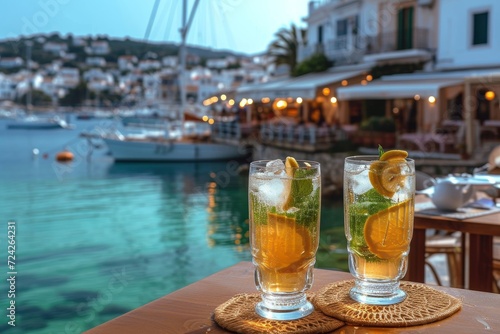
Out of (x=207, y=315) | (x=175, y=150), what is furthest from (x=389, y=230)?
(x=175, y=150)

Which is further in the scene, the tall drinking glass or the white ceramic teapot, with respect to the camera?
the white ceramic teapot

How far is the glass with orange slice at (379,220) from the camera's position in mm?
1336

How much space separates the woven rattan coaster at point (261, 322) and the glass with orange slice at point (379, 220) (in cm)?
16

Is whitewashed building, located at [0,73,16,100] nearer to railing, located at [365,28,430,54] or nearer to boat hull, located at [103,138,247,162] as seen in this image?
boat hull, located at [103,138,247,162]

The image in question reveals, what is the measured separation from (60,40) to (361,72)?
5012 cm

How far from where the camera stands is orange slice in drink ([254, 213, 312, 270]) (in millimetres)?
1264

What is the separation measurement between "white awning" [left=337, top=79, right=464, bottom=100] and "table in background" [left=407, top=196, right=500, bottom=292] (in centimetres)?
1246

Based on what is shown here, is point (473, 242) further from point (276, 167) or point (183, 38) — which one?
point (183, 38)

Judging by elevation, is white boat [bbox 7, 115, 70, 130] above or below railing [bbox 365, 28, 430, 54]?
below

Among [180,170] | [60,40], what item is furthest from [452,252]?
[60,40]

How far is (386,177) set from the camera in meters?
1.33

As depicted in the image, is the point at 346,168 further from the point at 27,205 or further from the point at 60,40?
the point at 60,40

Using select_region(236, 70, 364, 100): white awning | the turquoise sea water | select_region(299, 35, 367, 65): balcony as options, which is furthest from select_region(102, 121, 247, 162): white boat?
select_region(299, 35, 367, 65): balcony

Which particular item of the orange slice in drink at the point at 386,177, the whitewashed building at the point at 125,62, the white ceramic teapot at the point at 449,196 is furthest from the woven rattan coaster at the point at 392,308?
the whitewashed building at the point at 125,62
